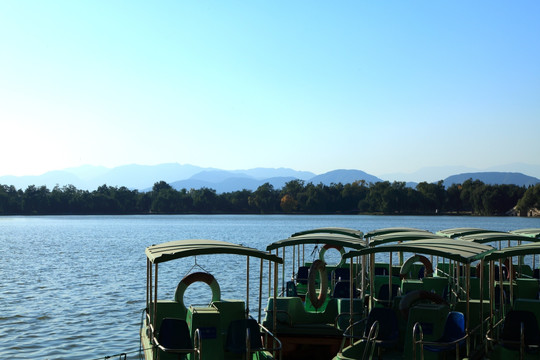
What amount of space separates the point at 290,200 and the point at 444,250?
167 metres

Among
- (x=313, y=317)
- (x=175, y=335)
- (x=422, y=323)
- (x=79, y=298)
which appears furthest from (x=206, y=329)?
(x=79, y=298)

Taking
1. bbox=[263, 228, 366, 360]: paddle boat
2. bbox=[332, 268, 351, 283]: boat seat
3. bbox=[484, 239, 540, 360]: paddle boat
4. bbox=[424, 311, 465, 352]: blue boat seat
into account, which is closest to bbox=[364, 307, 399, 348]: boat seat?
bbox=[424, 311, 465, 352]: blue boat seat

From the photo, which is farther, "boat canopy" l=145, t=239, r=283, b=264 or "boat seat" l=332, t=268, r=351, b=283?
"boat seat" l=332, t=268, r=351, b=283

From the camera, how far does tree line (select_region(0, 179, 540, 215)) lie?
163 meters

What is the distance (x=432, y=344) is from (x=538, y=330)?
2.14 m

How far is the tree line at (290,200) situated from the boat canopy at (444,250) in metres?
149

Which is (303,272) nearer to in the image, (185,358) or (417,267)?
(417,267)

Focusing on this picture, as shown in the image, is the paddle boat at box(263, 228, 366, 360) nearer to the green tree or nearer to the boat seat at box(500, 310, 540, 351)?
the boat seat at box(500, 310, 540, 351)

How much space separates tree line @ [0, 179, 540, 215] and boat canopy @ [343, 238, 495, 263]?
14868 centimetres

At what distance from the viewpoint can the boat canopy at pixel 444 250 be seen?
39.5ft

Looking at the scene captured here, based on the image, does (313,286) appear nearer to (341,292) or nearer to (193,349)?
(341,292)

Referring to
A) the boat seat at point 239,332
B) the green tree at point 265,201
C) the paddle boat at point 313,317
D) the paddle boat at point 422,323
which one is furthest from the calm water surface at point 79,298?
the green tree at point 265,201

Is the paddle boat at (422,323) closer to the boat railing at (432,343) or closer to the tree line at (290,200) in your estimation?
the boat railing at (432,343)

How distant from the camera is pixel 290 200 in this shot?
589ft
